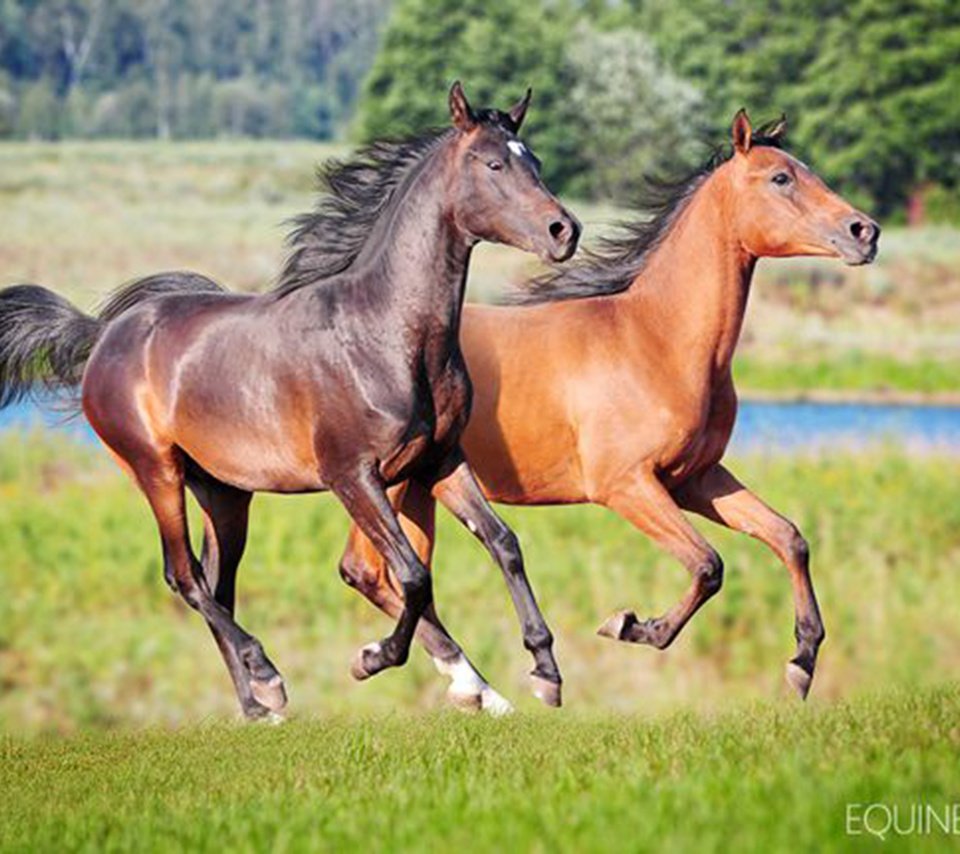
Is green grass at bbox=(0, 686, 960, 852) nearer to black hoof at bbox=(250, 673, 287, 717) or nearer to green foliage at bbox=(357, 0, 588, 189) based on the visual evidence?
black hoof at bbox=(250, 673, 287, 717)

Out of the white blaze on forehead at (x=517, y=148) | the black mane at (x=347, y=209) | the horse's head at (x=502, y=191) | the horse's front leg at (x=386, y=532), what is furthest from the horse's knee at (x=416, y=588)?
the white blaze on forehead at (x=517, y=148)

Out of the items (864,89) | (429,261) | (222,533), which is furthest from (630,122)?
(429,261)

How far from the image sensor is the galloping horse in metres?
7.92

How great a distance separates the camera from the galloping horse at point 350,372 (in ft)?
26.0

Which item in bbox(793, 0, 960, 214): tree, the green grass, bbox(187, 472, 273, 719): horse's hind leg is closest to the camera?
the green grass

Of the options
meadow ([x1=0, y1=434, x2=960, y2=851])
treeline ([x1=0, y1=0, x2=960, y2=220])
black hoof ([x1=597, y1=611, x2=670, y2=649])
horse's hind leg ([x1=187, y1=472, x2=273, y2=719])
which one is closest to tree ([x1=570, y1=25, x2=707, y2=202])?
treeline ([x1=0, y1=0, x2=960, y2=220])

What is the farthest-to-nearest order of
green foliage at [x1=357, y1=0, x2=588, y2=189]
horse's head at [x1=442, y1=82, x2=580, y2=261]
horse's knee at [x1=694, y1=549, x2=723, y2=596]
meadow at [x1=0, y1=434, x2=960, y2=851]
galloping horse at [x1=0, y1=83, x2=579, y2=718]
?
green foliage at [x1=357, y1=0, x2=588, y2=189] < horse's knee at [x1=694, y1=549, x2=723, y2=596] < galloping horse at [x1=0, y1=83, x2=579, y2=718] < horse's head at [x1=442, y1=82, x2=580, y2=261] < meadow at [x1=0, y1=434, x2=960, y2=851]

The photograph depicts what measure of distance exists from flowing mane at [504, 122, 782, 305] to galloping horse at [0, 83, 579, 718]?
1218 millimetres

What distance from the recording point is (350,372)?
805 centimetres

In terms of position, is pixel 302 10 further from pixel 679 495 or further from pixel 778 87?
pixel 679 495

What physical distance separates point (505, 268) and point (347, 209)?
30.8 metres

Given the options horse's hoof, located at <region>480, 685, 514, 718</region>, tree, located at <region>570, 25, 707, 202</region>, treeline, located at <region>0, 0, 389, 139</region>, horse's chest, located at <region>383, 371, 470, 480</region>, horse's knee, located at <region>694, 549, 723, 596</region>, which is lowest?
treeline, located at <region>0, 0, 389, 139</region>

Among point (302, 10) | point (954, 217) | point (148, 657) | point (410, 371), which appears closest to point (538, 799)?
point (410, 371)

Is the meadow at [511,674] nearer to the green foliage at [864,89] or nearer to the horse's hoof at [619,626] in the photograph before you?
the horse's hoof at [619,626]
